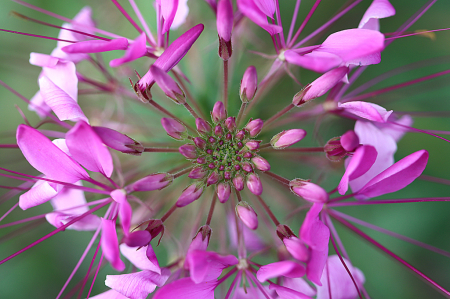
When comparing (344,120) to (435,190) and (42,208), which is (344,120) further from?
(42,208)

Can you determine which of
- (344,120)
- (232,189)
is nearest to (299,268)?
(232,189)

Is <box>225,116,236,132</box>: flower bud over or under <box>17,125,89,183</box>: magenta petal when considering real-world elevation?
under

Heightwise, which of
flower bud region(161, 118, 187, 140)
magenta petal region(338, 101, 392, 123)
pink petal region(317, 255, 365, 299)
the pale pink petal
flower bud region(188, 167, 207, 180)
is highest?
flower bud region(161, 118, 187, 140)

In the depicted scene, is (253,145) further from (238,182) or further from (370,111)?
(370,111)

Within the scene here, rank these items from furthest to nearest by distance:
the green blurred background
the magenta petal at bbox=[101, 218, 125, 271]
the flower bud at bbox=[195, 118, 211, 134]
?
1. the green blurred background
2. the flower bud at bbox=[195, 118, 211, 134]
3. the magenta petal at bbox=[101, 218, 125, 271]

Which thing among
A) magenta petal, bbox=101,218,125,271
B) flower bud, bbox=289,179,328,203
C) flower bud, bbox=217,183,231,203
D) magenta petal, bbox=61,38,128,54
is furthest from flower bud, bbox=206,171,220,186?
magenta petal, bbox=61,38,128,54

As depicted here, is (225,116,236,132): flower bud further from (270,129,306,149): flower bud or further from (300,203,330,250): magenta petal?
(300,203,330,250): magenta petal
